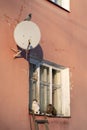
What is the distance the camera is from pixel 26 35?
6602 millimetres

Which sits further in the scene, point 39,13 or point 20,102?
point 39,13

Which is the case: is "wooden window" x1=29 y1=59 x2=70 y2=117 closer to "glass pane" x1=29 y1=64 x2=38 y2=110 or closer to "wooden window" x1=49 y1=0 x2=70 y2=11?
"glass pane" x1=29 y1=64 x2=38 y2=110

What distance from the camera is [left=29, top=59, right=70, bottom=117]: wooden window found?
739 cm

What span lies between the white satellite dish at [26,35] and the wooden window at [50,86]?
69cm

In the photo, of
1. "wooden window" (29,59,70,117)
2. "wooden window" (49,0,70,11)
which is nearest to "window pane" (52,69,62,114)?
"wooden window" (29,59,70,117)

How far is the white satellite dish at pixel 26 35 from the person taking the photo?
648cm

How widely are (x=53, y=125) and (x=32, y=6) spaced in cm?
239

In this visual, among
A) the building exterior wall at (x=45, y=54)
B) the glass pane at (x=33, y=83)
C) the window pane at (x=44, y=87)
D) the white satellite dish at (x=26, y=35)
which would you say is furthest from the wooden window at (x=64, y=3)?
the white satellite dish at (x=26, y=35)

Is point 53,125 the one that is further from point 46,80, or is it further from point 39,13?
point 39,13

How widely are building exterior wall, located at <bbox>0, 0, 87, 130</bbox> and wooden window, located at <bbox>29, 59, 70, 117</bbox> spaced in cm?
16

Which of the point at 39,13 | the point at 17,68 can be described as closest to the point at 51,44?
the point at 39,13

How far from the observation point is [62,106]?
817cm

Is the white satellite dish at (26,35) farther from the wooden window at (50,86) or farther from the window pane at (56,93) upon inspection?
the window pane at (56,93)

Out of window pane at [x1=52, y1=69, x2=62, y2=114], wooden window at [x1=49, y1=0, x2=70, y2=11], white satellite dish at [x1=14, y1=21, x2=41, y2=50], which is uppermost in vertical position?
wooden window at [x1=49, y1=0, x2=70, y2=11]
